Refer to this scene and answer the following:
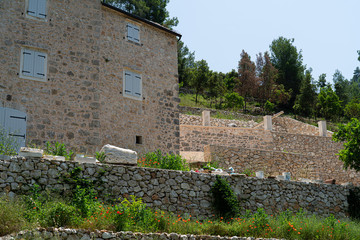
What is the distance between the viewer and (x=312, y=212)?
601 inches

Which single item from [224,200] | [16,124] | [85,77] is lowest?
[224,200]

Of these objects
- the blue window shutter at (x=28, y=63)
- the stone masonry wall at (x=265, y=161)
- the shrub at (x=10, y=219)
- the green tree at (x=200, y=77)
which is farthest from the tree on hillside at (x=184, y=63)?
the shrub at (x=10, y=219)

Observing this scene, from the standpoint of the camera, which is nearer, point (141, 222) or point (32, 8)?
point (141, 222)

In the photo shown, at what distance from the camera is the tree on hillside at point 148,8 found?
36062mm

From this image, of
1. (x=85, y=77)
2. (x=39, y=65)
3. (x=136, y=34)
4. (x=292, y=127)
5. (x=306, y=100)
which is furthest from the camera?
(x=306, y=100)

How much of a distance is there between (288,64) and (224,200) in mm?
38419

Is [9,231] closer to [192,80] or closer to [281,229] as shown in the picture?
[281,229]

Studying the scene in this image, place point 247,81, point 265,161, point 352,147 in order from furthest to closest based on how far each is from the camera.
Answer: point 247,81
point 265,161
point 352,147

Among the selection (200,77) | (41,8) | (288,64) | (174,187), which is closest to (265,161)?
(174,187)

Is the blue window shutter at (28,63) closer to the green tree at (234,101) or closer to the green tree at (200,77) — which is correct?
the green tree at (200,77)

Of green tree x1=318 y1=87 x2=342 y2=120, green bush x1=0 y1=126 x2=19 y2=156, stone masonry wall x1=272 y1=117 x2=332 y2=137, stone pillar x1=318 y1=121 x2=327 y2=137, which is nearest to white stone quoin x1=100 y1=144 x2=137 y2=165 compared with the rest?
green bush x1=0 y1=126 x2=19 y2=156

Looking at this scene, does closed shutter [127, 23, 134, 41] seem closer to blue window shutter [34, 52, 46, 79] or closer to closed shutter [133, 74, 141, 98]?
closed shutter [133, 74, 141, 98]

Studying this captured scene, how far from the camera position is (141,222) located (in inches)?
401

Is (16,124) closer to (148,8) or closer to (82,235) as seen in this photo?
(82,235)
